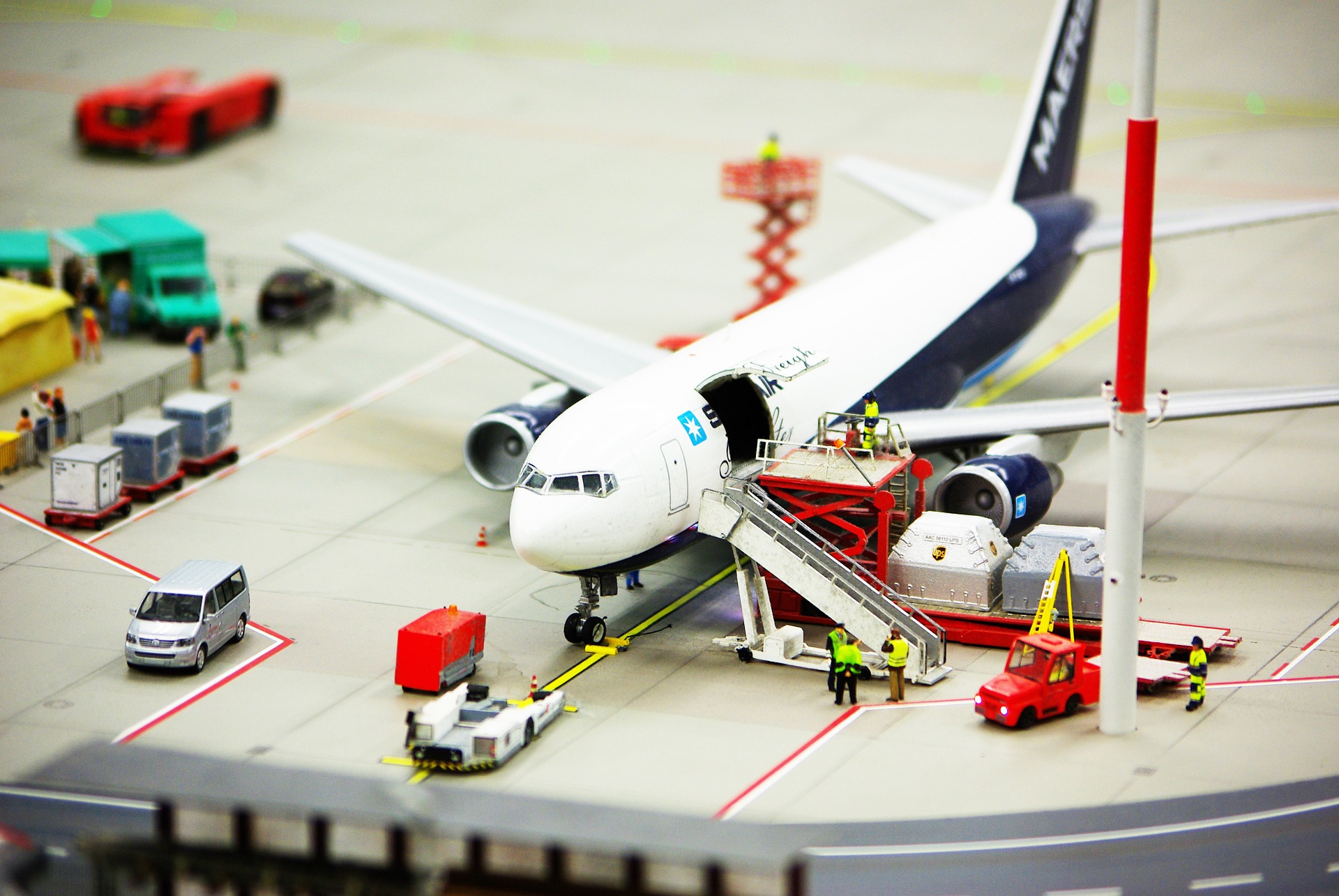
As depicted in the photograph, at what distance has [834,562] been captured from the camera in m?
35.0

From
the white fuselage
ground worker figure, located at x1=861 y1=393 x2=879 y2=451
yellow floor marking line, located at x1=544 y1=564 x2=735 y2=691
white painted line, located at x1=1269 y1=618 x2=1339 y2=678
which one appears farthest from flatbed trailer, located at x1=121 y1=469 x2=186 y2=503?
white painted line, located at x1=1269 y1=618 x2=1339 y2=678

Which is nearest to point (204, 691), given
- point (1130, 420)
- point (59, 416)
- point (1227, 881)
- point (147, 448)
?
point (147, 448)

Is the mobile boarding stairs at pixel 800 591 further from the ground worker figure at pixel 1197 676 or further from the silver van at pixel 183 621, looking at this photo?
the silver van at pixel 183 621

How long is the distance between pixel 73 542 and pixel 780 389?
669 inches

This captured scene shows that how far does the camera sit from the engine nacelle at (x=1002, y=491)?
38.4m

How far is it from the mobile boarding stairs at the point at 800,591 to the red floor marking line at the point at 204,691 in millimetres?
8954

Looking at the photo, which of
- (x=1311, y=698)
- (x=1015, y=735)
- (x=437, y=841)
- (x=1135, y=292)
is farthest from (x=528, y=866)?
(x=1311, y=698)

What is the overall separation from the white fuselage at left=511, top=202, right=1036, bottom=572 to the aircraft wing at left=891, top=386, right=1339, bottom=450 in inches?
68.4

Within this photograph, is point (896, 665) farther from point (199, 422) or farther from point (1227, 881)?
point (199, 422)

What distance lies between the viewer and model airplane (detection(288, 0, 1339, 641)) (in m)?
34.2

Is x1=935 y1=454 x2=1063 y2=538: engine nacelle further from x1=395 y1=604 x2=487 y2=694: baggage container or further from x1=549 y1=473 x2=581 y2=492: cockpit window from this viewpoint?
x1=395 y1=604 x2=487 y2=694: baggage container

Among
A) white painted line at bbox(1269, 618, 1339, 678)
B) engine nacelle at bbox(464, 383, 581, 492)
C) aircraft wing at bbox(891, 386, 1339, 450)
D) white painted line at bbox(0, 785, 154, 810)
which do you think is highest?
aircraft wing at bbox(891, 386, 1339, 450)

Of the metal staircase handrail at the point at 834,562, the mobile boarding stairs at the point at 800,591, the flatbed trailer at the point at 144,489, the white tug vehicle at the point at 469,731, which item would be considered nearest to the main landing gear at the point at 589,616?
the mobile boarding stairs at the point at 800,591

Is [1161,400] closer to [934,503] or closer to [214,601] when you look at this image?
[934,503]
